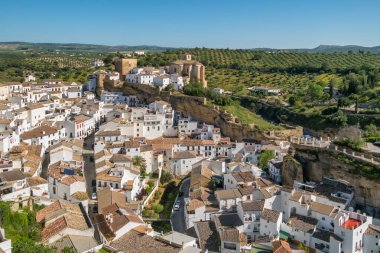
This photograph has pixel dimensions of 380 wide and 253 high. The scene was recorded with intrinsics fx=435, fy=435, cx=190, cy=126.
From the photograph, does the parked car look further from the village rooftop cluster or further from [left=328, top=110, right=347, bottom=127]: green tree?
[left=328, top=110, right=347, bottom=127]: green tree

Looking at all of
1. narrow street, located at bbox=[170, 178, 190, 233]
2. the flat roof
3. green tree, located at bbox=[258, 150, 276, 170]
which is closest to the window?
the flat roof

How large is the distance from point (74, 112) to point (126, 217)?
64.6 ft

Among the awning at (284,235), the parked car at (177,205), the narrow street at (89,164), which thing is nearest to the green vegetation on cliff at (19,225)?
the narrow street at (89,164)

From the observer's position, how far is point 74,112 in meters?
38.4

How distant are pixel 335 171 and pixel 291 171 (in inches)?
100.0

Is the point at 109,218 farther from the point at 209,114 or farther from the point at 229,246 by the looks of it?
the point at 209,114

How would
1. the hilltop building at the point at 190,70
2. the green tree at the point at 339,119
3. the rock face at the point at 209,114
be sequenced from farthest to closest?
the hilltop building at the point at 190,70
the green tree at the point at 339,119
the rock face at the point at 209,114

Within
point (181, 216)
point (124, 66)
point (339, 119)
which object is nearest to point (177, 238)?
point (181, 216)

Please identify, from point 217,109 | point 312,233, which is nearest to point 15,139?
point 217,109

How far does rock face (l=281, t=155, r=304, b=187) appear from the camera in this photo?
26.3m

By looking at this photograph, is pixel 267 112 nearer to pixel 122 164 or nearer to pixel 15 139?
pixel 122 164

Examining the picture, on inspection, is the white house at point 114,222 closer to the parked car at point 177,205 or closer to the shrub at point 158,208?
the shrub at point 158,208

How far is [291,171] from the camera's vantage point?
2639 cm

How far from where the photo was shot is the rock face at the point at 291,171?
26.3 m
